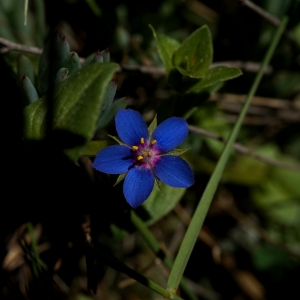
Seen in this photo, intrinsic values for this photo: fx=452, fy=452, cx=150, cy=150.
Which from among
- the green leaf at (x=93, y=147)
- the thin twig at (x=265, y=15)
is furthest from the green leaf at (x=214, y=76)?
the thin twig at (x=265, y=15)

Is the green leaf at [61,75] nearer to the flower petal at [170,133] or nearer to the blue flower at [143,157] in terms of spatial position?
the blue flower at [143,157]

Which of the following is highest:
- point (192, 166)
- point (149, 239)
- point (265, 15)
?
point (265, 15)

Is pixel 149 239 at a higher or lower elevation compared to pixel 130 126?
lower

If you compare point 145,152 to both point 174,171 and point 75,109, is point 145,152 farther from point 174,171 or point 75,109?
point 75,109

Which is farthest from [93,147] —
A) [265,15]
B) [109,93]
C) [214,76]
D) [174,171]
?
[265,15]

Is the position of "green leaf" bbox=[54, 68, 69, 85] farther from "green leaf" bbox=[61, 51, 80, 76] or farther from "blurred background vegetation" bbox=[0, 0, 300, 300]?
"blurred background vegetation" bbox=[0, 0, 300, 300]

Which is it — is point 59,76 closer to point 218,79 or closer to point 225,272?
point 218,79
